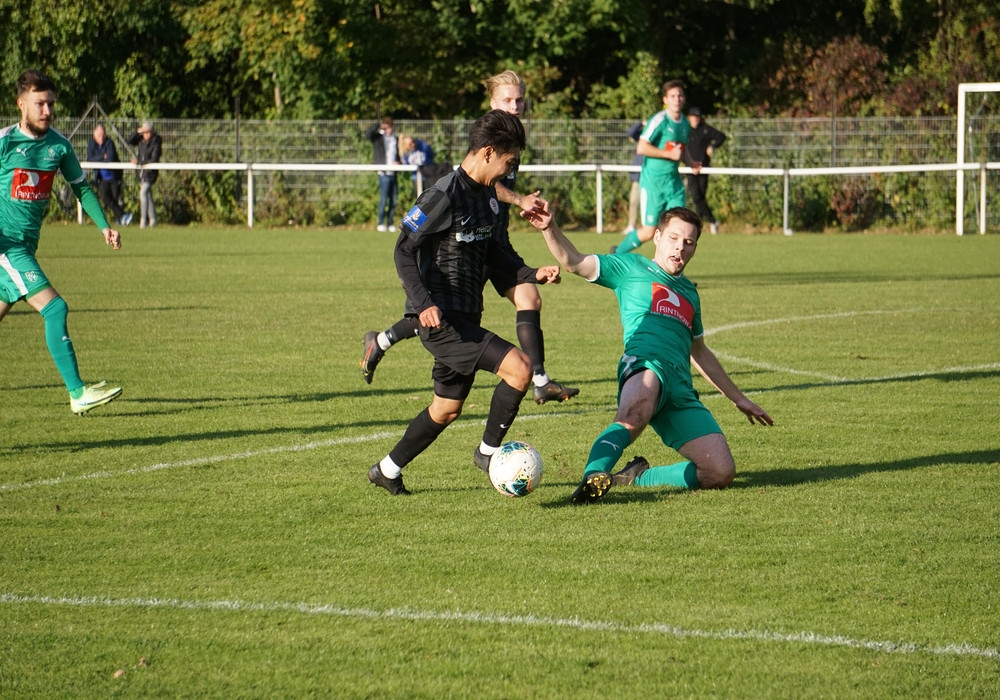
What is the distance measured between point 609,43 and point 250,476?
102 ft

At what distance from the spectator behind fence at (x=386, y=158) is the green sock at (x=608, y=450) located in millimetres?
20487

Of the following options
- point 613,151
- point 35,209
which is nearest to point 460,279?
point 35,209

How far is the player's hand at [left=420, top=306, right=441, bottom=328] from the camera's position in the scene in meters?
5.14

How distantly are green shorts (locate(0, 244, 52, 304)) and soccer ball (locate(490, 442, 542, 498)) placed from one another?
12.3 feet

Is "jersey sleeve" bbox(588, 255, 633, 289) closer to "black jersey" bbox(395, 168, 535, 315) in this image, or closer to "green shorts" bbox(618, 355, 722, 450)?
"green shorts" bbox(618, 355, 722, 450)

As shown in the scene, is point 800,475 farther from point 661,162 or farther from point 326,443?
point 661,162

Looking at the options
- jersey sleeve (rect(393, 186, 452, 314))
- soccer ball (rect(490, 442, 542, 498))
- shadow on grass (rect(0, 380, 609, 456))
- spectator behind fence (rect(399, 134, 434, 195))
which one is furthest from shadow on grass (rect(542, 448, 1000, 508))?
spectator behind fence (rect(399, 134, 434, 195))

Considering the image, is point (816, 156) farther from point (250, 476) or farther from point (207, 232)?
point (250, 476)

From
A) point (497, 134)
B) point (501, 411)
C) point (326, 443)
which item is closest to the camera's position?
point (497, 134)

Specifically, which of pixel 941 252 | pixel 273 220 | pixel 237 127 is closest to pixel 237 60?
pixel 237 127

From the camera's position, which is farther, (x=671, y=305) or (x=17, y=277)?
(x=17, y=277)

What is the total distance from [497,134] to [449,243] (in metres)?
0.55

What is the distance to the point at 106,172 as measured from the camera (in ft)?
89.9

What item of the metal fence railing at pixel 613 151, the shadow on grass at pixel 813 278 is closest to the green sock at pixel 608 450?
the shadow on grass at pixel 813 278
